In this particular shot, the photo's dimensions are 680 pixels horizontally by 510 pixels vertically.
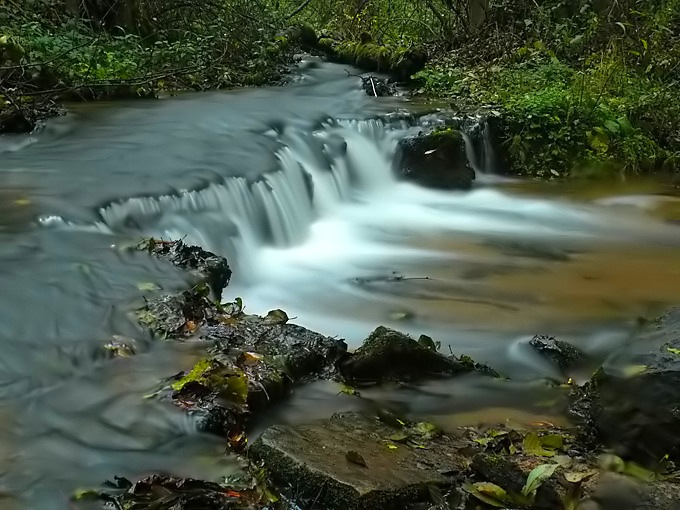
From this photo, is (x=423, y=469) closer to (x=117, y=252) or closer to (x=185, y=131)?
(x=117, y=252)

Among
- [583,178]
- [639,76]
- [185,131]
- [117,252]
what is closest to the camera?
[117,252]

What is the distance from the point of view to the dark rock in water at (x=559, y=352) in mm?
4207

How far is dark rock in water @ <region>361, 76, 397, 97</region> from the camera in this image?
11.8 m

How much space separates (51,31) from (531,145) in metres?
7.78

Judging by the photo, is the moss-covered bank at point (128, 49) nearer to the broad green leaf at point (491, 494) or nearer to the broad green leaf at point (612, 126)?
the broad green leaf at point (612, 126)

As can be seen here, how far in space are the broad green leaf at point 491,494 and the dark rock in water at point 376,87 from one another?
31.8 ft

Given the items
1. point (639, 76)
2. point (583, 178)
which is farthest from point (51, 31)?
point (639, 76)

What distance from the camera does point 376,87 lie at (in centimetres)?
1195

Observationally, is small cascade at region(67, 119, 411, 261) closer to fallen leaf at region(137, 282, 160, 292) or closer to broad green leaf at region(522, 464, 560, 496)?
fallen leaf at region(137, 282, 160, 292)

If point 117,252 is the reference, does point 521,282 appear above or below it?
below

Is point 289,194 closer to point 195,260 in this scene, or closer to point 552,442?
point 195,260

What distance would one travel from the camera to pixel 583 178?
9.29 metres

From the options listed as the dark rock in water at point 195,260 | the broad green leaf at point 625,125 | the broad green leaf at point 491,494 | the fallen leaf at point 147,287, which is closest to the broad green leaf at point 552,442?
the broad green leaf at point 491,494

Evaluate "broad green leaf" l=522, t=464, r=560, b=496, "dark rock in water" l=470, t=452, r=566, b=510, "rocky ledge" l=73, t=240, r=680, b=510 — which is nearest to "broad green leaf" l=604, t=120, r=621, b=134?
"rocky ledge" l=73, t=240, r=680, b=510
